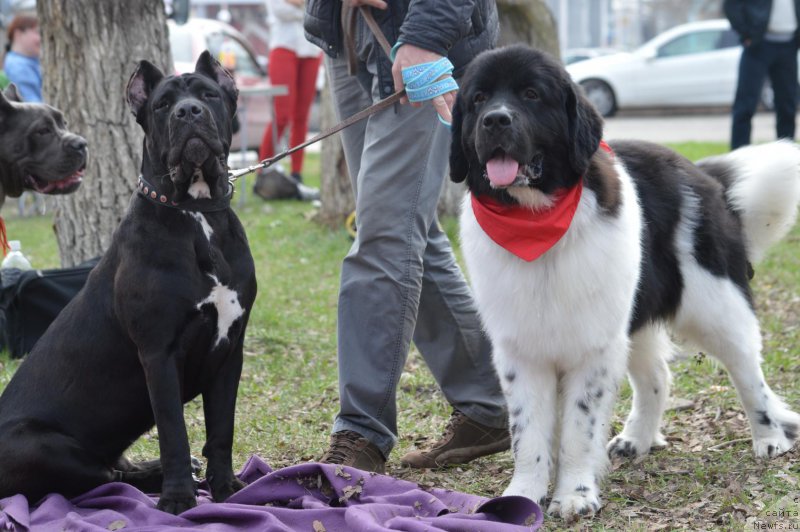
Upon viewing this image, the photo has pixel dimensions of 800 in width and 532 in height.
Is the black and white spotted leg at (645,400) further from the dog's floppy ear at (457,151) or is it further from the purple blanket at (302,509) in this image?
the dog's floppy ear at (457,151)

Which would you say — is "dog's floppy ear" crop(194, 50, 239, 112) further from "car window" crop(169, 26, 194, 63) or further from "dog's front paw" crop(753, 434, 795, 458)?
"car window" crop(169, 26, 194, 63)

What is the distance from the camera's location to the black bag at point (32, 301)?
5664 millimetres

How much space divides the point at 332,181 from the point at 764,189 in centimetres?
560

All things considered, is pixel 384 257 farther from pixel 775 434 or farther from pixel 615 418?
pixel 775 434

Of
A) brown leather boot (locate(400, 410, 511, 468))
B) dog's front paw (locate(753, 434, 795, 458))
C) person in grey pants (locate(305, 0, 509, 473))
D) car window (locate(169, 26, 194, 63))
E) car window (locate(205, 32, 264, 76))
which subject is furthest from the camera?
car window (locate(205, 32, 264, 76))

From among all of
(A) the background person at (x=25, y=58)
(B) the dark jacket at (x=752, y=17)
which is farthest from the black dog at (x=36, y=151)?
(B) the dark jacket at (x=752, y=17)

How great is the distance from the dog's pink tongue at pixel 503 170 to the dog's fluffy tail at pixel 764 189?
4.53ft

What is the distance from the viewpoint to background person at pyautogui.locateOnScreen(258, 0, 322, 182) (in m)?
10.9

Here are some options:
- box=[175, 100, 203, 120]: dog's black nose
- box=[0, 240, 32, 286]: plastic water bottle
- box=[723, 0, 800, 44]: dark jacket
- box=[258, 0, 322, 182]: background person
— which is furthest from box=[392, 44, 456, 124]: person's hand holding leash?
box=[258, 0, 322, 182]: background person

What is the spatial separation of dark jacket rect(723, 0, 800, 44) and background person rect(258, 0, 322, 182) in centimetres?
429

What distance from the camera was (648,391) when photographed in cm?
434

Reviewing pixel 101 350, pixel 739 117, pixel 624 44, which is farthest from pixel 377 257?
pixel 624 44

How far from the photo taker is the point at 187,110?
11.1 ft

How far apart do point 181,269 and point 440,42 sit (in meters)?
1.20
